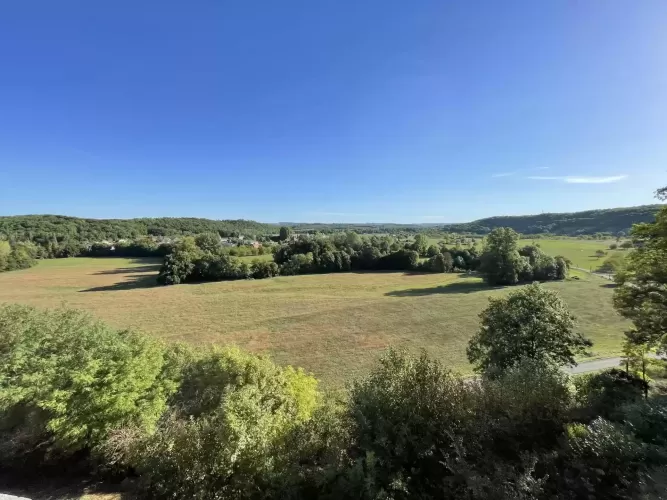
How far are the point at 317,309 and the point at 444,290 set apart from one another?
23922 mm

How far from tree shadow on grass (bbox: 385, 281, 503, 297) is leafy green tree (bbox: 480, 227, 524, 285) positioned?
2558mm

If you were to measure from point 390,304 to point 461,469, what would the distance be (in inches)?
1568

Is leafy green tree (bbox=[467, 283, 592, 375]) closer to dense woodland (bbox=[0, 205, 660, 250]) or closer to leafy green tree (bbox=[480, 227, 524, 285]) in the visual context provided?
leafy green tree (bbox=[480, 227, 524, 285])

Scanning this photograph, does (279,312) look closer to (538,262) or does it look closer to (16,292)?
(16,292)

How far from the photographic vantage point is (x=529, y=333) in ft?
53.4

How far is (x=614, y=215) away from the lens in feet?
476

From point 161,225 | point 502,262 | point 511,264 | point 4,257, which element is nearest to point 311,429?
point 502,262

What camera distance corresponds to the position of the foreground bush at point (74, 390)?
35.3 feet

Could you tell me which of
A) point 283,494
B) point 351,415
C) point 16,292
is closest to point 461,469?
point 351,415

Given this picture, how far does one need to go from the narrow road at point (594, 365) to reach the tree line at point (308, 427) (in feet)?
25.4

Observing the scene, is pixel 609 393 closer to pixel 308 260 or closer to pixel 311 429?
pixel 311 429

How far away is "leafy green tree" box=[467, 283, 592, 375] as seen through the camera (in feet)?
52.9

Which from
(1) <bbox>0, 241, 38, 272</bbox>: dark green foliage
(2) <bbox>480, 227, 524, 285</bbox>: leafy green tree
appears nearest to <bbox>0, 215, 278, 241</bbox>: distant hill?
(1) <bbox>0, 241, 38, 272</bbox>: dark green foliage

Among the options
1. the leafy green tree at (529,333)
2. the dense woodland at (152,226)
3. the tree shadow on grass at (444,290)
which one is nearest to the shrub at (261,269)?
the tree shadow on grass at (444,290)
